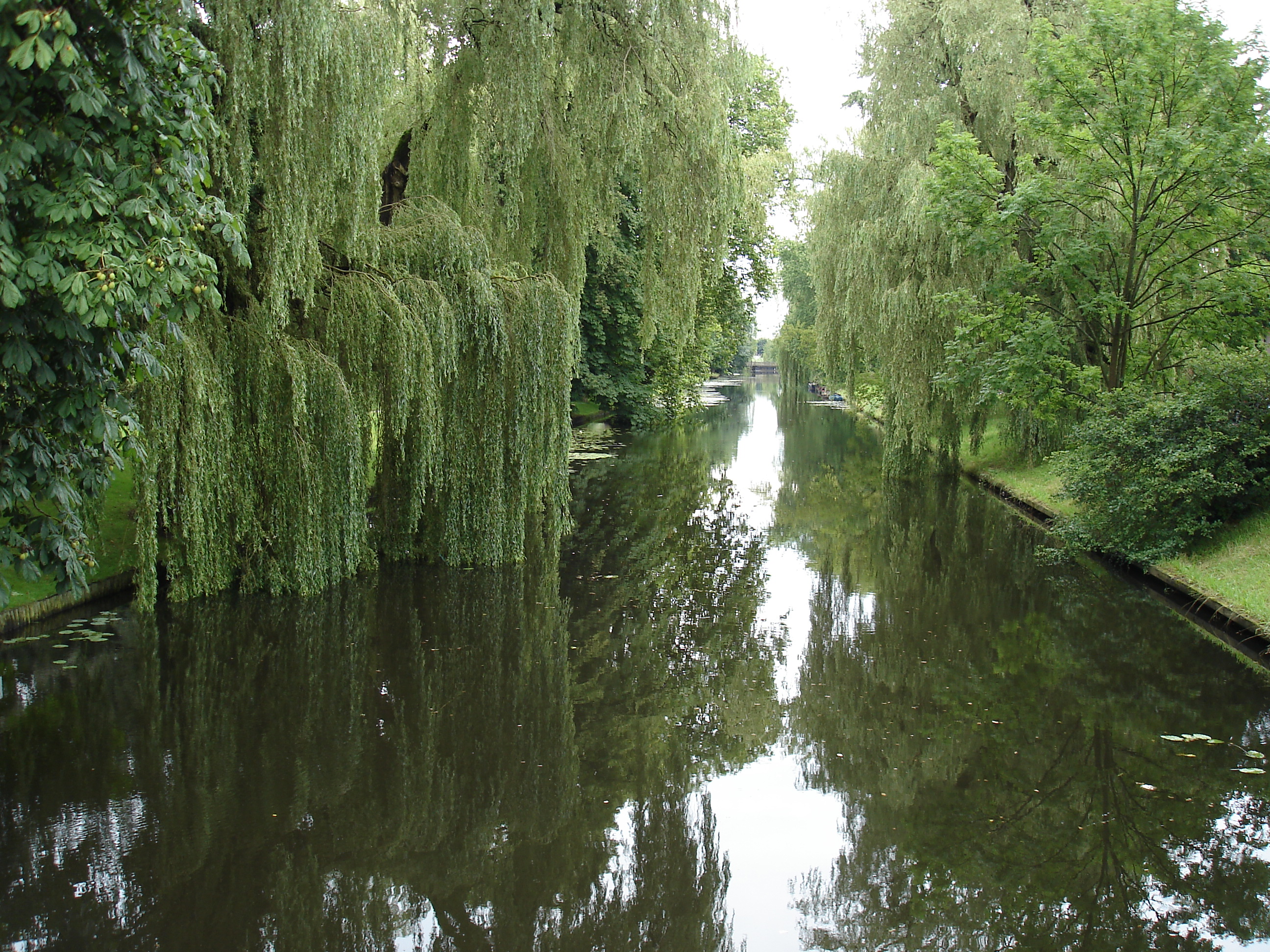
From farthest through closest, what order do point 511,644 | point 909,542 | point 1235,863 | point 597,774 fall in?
point 909,542, point 511,644, point 597,774, point 1235,863

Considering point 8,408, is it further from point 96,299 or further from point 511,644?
point 511,644

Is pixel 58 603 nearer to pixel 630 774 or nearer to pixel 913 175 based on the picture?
pixel 630 774

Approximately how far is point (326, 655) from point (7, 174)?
4.70 m

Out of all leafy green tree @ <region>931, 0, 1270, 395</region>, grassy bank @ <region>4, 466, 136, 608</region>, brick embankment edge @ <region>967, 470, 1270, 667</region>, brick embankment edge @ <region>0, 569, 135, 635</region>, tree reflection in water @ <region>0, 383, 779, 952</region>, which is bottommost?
brick embankment edge @ <region>967, 470, 1270, 667</region>

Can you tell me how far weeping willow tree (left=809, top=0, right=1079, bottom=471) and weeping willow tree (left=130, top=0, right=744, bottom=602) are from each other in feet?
22.2

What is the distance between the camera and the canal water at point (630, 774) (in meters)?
4.30

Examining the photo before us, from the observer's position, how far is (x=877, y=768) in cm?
591

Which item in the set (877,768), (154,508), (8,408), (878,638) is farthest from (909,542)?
(8,408)

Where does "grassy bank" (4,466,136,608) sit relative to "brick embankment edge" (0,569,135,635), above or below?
above

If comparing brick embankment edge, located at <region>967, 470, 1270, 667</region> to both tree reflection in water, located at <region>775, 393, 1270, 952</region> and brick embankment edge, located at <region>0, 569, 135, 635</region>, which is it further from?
brick embankment edge, located at <region>0, 569, 135, 635</region>

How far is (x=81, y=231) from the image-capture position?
13.3 ft

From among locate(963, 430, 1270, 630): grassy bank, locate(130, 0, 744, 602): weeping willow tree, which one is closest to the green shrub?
locate(963, 430, 1270, 630): grassy bank

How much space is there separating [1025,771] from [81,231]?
18.5 ft

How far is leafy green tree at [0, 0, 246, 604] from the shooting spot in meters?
3.82
